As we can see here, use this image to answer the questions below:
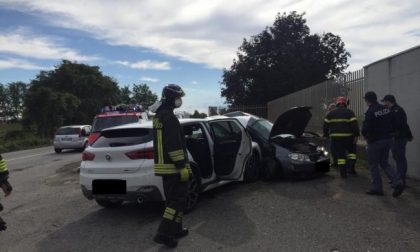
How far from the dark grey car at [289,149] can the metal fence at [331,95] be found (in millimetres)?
2869

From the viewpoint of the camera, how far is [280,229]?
6.06 meters

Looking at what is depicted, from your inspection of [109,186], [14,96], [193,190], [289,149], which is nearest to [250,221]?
[193,190]

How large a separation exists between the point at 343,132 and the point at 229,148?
8.82 feet

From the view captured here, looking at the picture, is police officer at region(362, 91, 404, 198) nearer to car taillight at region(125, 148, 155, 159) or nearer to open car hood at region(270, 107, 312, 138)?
open car hood at region(270, 107, 312, 138)

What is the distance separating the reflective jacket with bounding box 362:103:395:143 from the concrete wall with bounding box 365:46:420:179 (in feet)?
4.97

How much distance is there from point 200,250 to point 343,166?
16.4ft

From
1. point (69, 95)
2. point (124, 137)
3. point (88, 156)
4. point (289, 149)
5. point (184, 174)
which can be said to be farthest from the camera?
point (69, 95)

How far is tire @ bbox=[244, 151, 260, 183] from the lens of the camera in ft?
30.5

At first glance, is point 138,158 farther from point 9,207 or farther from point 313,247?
point 9,207

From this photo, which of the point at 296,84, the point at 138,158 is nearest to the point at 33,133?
the point at 296,84

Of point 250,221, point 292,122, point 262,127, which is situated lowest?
point 250,221

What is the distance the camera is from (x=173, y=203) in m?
5.59

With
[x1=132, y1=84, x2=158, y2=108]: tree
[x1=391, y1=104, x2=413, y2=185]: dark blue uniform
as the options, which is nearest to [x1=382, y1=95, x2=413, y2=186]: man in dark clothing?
[x1=391, y1=104, x2=413, y2=185]: dark blue uniform

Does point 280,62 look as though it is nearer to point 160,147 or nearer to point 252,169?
point 252,169
